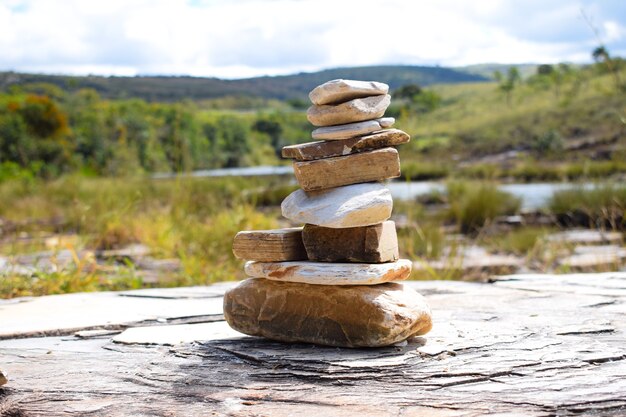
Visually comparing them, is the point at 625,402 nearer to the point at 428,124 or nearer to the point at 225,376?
the point at 225,376

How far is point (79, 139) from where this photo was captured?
23531mm

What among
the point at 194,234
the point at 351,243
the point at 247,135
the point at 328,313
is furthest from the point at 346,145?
the point at 247,135

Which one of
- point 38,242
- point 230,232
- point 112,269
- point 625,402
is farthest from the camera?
point 38,242

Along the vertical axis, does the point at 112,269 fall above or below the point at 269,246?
below

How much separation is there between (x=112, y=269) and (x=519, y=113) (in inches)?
1412

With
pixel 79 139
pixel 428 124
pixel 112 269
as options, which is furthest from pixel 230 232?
pixel 428 124

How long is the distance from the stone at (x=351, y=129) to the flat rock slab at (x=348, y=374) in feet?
2.91

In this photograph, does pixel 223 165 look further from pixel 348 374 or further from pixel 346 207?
pixel 348 374

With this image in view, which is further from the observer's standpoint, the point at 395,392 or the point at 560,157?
the point at 560,157

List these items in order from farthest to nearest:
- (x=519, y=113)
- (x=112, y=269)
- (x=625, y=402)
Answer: (x=519, y=113), (x=112, y=269), (x=625, y=402)

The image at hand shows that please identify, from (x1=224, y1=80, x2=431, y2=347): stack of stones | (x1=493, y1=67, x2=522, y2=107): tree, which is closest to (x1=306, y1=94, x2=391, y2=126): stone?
(x1=224, y1=80, x2=431, y2=347): stack of stones

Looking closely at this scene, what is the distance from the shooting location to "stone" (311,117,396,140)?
327cm

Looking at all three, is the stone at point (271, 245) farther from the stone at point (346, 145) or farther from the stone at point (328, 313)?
the stone at point (346, 145)

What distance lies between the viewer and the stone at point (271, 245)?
3322 mm
